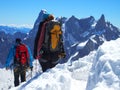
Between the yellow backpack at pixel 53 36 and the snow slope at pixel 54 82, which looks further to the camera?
the yellow backpack at pixel 53 36

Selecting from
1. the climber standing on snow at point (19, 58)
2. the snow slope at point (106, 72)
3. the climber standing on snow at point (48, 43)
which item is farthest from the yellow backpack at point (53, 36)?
the snow slope at point (106, 72)

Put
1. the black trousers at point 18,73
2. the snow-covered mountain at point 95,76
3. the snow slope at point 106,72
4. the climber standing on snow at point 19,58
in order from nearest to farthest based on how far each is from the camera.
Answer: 1. the snow slope at point 106,72
2. the snow-covered mountain at point 95,76
3. the climber standing on snow at point 19,58
4. the black trousers at point 18,73

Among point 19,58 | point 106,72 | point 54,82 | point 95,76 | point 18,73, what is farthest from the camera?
point 18,73

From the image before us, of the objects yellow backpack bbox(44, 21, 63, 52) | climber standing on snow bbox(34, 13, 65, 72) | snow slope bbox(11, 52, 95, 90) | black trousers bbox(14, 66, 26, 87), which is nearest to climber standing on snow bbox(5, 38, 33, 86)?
black trousers bbox(14, 66, 26, 87)

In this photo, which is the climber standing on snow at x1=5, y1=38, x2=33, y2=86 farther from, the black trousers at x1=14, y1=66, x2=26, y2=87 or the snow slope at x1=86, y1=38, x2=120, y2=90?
the snow slope at x1=86, y1=38, x2=120, y2=90

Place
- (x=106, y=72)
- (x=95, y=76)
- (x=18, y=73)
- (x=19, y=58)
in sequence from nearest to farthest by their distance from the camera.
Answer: (x=106, y=72) → (x=95, y=76) → (x=19, y=58) → (x=18, y=73)

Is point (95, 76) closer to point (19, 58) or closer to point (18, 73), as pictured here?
point (19, 58)

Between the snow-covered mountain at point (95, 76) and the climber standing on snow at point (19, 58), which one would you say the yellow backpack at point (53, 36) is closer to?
the snow-covered mountain at point (95, 76)

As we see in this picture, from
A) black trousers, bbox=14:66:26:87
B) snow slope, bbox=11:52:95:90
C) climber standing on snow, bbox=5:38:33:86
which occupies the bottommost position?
snow slope, bbox=11:52:95:90

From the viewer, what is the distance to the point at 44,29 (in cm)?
1377

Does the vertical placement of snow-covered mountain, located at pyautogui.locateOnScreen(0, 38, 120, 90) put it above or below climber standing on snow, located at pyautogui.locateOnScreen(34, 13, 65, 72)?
below

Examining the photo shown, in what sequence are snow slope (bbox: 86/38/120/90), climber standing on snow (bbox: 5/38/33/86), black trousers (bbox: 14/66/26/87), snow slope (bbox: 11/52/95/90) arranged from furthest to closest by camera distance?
black trousers (bbox: 14/66/26/87), climber standing on snow (bbox: 5/38/33/86), snow slope (bbox: 11/52/95/90), snow slope (bbox: 86/38/120/90)

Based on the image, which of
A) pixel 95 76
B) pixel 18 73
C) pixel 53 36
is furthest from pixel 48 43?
pixel 95 76

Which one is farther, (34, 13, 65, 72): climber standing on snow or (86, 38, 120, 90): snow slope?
(34, 13, 65, 72): climber standing on snow
